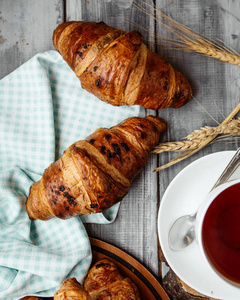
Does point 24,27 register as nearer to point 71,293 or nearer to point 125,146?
point 125,146

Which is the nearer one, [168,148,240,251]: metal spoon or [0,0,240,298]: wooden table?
[168,148,240,251]: metal spoon

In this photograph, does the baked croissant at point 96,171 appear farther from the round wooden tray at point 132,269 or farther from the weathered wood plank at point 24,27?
the weathered wood plank at point 24,27

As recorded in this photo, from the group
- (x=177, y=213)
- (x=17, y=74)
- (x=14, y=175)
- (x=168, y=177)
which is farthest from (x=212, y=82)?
(x=14, y=175)

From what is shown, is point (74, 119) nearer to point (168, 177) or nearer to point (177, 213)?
point (168, 177)

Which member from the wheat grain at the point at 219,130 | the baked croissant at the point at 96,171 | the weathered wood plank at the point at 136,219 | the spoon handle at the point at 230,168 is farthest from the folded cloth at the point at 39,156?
the spoon handle at the point at 230,168

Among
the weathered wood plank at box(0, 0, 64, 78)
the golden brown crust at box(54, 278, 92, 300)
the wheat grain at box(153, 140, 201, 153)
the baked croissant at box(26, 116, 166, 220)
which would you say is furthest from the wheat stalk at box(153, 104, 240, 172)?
the weathered wood plank at box(0, 0, 64, 78)

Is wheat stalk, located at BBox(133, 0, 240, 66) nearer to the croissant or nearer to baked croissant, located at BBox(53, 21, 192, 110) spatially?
baked croissant, located at BBox(53, 21, 192, 110)

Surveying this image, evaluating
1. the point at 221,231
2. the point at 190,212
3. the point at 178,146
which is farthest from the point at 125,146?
the point at 221,231
